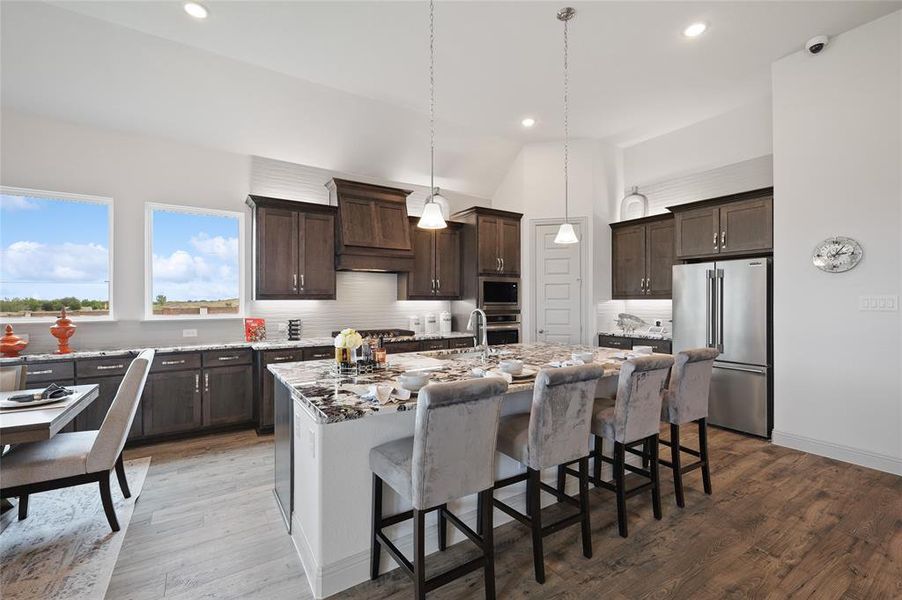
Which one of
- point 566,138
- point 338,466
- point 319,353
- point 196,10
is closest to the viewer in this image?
point 338,466

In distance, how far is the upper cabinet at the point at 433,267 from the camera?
5609 mm

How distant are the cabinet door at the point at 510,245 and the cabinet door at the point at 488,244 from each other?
0.23ft

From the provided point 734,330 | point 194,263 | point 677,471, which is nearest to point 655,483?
point 677,471

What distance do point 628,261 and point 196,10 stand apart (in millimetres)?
5288

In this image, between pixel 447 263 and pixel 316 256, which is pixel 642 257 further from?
pixel 316 256

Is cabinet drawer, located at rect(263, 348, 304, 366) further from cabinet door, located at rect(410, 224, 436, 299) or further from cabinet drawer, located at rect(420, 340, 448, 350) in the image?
cabinet door, located at rect(410, 224, 436, 299)

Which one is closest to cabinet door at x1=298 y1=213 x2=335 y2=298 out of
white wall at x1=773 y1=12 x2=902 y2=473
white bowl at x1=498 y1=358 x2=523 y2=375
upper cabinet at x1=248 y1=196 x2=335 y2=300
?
upper cabinet at x1=248 y1=196 x2=335 y2=300

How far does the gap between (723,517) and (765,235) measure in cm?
284

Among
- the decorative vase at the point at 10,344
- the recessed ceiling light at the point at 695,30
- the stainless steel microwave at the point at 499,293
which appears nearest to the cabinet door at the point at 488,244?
the stainless steel microwave at the point at 499,293

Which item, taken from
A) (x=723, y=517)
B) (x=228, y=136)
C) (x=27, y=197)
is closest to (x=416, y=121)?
(x=228, y=136)

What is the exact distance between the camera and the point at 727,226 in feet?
14.3

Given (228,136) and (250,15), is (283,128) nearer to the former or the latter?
(228,136)

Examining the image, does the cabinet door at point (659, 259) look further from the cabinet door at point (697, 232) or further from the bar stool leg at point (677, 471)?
the bar stool leg at point (677, 471)

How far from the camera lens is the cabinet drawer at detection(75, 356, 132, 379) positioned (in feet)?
11.8
